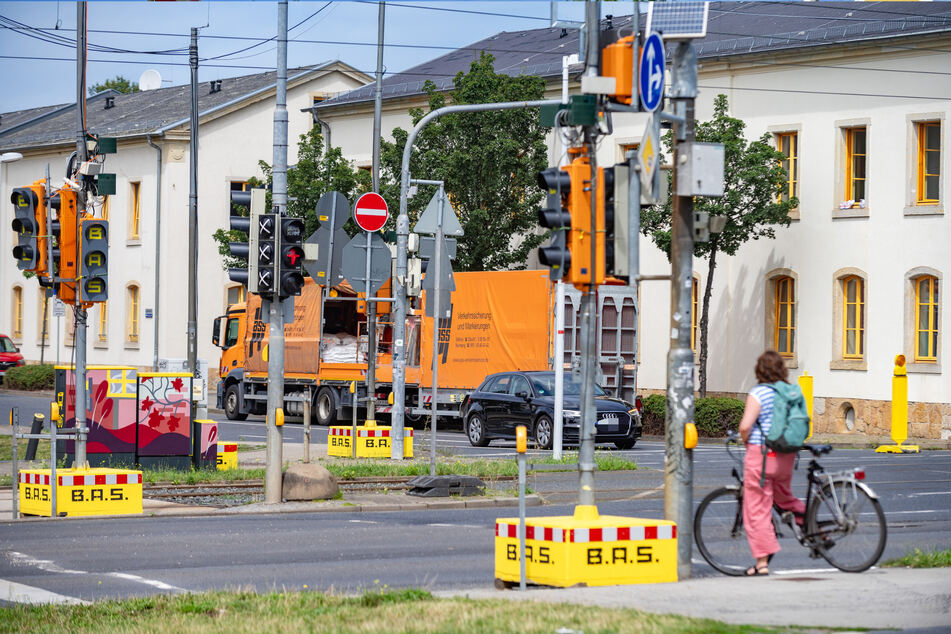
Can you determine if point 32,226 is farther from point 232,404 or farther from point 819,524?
point 232,404

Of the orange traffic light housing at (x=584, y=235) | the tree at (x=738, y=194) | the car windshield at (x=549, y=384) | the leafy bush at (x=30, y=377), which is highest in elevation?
the tree at (x=738, y=194)

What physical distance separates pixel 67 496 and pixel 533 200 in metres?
26.1

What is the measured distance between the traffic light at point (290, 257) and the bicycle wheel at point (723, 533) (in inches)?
293

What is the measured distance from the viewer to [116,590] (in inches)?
445

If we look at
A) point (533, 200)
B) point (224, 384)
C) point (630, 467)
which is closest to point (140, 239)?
point (224, 384)

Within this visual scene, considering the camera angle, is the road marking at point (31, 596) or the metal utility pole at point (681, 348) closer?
the road marking at point (31, 596)

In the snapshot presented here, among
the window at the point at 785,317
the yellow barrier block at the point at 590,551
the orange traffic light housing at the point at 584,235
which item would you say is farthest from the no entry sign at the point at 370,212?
the window at the point at 785,317

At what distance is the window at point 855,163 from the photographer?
120 feet

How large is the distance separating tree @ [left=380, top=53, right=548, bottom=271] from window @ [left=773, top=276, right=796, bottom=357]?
6.76m

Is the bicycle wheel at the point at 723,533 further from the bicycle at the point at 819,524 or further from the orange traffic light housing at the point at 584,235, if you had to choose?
the orange traffic light housing at the point at 584,235

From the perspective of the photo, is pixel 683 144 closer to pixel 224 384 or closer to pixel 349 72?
pixel 224 384

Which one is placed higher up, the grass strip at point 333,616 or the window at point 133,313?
the window at point 133,313

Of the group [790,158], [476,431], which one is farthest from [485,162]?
[476,431]

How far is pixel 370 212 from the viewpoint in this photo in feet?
75.9
